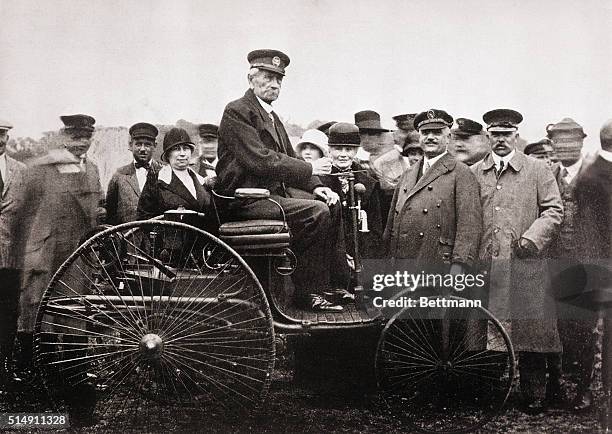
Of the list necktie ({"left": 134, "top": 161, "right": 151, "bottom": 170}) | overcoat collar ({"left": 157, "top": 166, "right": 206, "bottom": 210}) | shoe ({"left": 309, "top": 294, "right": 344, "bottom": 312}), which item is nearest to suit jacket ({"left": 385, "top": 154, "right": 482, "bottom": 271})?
shoe ({"left": 309, "top": 294, "right": 344, "bottom": 312})

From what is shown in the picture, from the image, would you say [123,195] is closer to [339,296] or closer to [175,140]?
[175,140]

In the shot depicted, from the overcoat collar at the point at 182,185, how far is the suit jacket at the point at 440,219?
1167 millimetres

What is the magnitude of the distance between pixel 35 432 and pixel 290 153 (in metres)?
Answer: 2.27

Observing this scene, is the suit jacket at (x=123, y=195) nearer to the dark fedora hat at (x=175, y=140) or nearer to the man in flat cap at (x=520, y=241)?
the dark fedora hat at (x=175, y=140)

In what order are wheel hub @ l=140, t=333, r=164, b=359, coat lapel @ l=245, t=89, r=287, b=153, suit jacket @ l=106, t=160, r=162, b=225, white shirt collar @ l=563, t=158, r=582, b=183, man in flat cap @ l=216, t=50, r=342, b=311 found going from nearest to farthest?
wheel hub @ l=140, t=333, r=164, b=359 → man in flat cap @ l=216, t=50, r=342, b=311 → coat lapel @ l=245, t=89, r=287, b=153 → suit jacket @ l=106, t=160, r=162, b=225 → white shirt collar @ l=563, t=158, r=582, b=183

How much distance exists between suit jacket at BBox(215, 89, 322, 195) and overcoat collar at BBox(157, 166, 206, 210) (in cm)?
14

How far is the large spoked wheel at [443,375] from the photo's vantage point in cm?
338

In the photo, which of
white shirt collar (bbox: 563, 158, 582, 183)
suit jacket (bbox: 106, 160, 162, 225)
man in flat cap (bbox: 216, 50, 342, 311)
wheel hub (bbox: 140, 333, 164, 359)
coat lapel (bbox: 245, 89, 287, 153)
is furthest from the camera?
white shirt collar (bbox: 563, 158, 582, 183)

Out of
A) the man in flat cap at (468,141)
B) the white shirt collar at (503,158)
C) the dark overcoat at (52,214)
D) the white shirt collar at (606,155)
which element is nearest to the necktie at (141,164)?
the dark overcoat at (52,214)

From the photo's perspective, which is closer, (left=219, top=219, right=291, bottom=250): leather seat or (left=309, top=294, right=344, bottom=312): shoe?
(left=219, top=219, right=291, bottom=250): leather seat

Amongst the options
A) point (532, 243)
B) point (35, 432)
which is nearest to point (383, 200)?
point (532, 243)

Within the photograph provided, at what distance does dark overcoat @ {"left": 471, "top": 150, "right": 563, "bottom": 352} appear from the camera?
3520 millimetres

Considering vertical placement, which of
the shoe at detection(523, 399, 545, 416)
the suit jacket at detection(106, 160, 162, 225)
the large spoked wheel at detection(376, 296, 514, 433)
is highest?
the suit jacket at detection(106, 160, 162, 225)

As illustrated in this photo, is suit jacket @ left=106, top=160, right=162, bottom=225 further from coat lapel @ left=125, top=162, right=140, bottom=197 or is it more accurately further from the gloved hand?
the gloved hand
